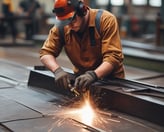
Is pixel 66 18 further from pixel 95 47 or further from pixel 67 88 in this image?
pixel 67 88

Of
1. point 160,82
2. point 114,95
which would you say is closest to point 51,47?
point 114,95

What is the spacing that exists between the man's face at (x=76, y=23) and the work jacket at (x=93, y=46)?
4.6 inches

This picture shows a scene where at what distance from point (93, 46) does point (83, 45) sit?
98 millimetres

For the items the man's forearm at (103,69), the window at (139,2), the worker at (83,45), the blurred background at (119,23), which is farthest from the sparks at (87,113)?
the window at (139,2)

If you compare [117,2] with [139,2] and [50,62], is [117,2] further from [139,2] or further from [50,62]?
[50,62]

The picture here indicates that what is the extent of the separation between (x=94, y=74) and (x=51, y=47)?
660mm

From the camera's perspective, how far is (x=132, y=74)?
698 cm

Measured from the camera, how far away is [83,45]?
3566 millimetres

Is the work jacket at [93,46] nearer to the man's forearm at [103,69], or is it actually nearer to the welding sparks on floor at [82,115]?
the man's forearm at [103,69]

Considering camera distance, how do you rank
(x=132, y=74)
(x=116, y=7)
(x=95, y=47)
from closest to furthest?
(x=95, y=47) → (x=132, y=74) → (x=116, y=7)

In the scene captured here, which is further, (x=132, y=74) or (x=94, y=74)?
(x=132, y=74)

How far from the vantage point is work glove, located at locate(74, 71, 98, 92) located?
3195 mm

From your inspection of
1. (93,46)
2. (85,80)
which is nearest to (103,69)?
(85,80)

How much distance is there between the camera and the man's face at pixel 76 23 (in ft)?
11.1
